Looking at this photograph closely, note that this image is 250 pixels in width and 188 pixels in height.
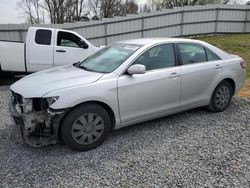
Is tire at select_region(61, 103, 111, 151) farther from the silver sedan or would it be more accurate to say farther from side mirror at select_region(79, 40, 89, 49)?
side mirror at select_region(79, 40, 89, 49)

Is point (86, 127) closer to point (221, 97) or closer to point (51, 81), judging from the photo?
point (51, 81)

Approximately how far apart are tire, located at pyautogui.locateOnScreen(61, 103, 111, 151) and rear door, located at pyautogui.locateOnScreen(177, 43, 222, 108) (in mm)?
1592

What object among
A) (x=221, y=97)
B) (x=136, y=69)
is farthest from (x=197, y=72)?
(x=136, y=69)

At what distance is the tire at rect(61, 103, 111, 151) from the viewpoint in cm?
348

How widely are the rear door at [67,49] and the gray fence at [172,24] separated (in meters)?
6.32

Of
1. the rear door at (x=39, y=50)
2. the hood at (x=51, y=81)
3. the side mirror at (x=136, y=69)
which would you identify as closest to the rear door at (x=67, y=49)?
the rear door at (x=39, y=50)

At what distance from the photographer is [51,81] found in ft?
12.0

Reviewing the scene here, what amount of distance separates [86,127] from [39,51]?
4904 millimetres

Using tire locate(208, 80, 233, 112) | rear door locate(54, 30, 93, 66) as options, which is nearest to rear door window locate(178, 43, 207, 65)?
tire locate(208, 80, 233, 112)

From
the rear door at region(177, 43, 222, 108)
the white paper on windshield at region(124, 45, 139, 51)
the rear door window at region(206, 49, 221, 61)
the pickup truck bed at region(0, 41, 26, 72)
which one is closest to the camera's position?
the white paper on windshield at region(124, 45, 139, 51)

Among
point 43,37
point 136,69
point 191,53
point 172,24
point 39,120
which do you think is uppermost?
point 172,24

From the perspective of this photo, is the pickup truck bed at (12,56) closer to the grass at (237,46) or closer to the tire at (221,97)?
the tire at (221,97)

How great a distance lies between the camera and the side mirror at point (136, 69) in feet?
12.4

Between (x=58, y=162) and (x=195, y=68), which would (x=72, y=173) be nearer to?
(x=58, y=162)
